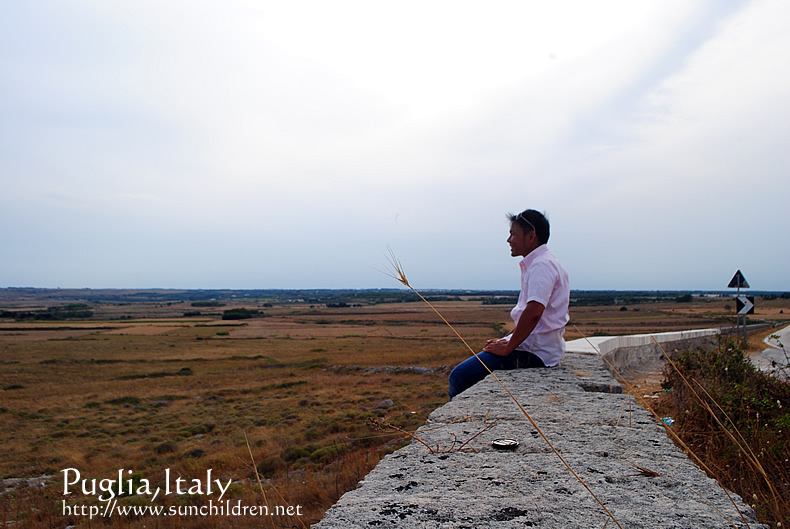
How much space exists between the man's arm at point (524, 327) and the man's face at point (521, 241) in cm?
47

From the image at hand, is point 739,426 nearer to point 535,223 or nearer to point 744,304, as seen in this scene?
point 535,223

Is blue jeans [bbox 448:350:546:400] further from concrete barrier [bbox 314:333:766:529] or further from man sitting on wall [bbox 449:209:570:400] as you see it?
concrete barrier [bbox 314:333:766:529]

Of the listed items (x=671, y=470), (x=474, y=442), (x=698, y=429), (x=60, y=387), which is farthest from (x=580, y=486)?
(x=60, y=387)

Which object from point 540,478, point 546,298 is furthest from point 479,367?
point 540,478

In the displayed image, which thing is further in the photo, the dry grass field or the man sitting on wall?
the dry grass field

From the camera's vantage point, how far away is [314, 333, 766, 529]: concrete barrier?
3.99ft

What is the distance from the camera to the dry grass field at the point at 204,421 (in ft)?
17.5

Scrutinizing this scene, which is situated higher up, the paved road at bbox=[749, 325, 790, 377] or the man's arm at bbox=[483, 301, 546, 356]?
the man's arm at bbox=[483, 301, 546, 356]

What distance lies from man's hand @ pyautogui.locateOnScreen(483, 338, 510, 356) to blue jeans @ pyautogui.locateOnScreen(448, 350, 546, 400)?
79mm

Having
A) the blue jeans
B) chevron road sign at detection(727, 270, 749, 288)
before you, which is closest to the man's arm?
the blue jeans

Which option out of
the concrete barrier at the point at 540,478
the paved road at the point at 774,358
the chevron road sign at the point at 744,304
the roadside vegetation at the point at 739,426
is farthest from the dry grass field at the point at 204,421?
the roadside vegetation at the point at 739,426

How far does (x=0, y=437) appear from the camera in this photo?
1497 centimetres

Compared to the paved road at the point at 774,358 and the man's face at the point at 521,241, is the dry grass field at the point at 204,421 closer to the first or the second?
the man's face at the point at 521,241

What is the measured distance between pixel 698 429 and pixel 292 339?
184 ft
